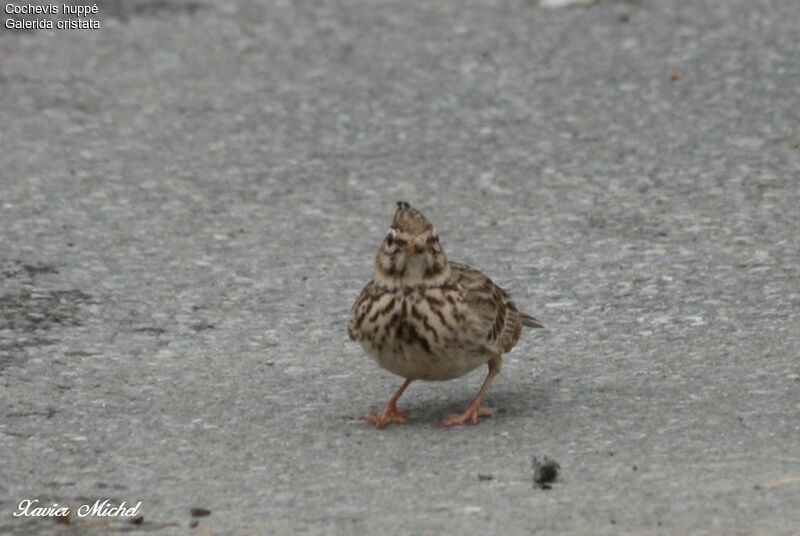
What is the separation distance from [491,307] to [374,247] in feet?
8.76

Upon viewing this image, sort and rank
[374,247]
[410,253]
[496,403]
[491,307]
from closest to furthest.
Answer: [410,253]
[491,307]
[496,403]
[374,247]

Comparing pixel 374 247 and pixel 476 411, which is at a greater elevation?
pixel 374 247

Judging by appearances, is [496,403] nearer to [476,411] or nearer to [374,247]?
[476,411]

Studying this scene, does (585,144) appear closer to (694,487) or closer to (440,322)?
(440,322)

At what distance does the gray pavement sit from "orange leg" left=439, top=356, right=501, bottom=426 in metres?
0.06

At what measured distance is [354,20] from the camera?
46.3 feet

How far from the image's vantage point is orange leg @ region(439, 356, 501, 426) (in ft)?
21.3

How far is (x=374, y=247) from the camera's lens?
9227 mm

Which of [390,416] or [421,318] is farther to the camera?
[390,416]

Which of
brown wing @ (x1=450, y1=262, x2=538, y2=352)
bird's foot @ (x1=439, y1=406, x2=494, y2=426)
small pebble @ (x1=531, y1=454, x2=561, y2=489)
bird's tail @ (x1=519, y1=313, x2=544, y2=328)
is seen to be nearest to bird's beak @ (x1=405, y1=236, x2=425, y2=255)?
brown wing @ (x1=450, y1=262, x2=538, y2=352)

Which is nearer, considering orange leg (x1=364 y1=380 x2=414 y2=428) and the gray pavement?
A: the gray pavement

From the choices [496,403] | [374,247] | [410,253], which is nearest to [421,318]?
[410,253]

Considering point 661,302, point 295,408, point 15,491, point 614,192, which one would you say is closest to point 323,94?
point 614,192

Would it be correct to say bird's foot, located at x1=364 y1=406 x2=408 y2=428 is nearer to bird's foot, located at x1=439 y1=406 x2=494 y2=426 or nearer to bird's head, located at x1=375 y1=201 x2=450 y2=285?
bird's foot, located at x1=439 y1=406 x2=494 y2=426
